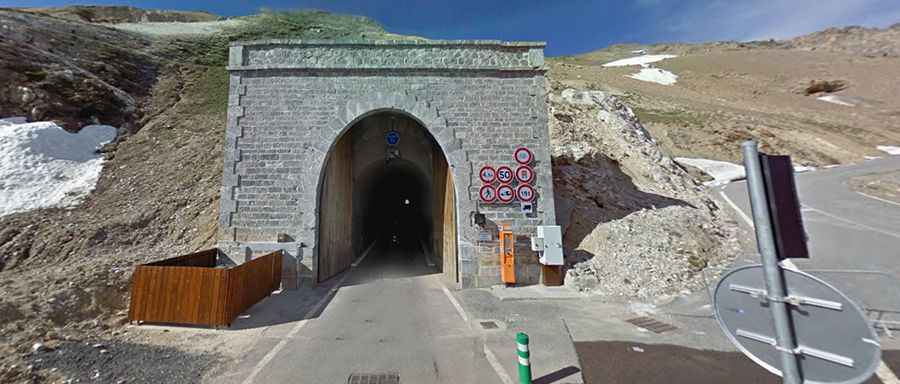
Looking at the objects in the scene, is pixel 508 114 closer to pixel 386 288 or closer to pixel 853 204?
pixel 386 288

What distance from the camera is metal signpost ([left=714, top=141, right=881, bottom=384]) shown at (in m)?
1.89

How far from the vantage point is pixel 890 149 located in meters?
29.1

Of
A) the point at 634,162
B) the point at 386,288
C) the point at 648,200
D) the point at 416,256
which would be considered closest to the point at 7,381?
the point at 386,288

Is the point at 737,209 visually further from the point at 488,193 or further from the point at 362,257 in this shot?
the point at 362,257

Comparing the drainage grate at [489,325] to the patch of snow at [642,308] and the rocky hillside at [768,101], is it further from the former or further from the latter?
the rocky hillside at [768,101]

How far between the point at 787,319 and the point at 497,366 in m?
4.13

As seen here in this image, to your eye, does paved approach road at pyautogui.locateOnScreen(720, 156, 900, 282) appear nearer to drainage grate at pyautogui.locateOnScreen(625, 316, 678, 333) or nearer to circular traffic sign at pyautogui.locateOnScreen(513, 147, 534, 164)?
drainage grate at pyautogui.locateOnScreen(625, 316, 678, 333)

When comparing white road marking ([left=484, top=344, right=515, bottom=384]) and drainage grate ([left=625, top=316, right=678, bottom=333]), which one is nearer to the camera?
white road marking ([left=484, top=344, right=515, bottom=384])

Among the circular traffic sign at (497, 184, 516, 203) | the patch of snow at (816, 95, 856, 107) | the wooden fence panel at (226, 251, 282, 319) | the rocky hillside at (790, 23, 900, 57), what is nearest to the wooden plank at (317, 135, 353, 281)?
the wooden fence panel at (226, 251, 282, 319)

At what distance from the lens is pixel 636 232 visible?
11.5 m

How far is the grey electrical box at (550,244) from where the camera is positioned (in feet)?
32.9

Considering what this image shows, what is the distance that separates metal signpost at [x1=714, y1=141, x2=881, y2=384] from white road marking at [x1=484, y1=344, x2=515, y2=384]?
3421 mm

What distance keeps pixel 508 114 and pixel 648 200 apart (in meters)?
8.59

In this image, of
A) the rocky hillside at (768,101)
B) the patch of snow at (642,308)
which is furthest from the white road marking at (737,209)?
the patch of snow at (642,308)
